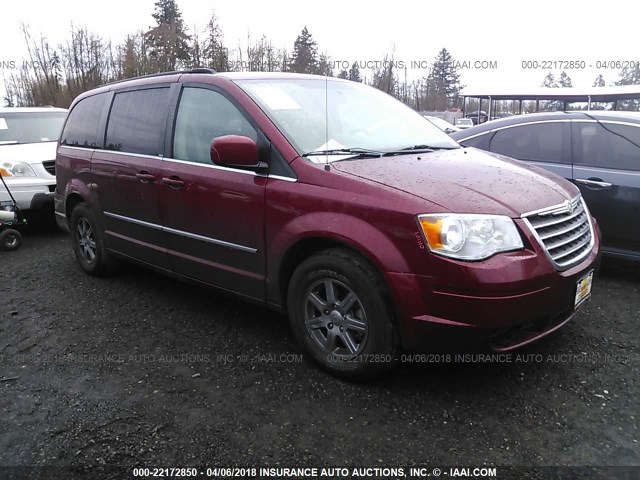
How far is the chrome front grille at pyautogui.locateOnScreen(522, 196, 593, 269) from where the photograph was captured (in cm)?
254

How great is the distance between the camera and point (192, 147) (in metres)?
3.50

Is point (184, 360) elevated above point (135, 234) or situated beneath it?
situated beneath

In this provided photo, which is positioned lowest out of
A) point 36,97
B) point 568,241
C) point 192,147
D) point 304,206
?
point 568,241

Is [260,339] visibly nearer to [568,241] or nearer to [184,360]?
[184,360]

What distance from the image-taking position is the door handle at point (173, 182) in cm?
348

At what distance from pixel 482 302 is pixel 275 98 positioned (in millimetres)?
1869

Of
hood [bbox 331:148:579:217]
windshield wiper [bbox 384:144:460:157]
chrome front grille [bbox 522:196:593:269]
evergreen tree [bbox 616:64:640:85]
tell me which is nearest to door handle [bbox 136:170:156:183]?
hood [bbox 331:148:579:217]

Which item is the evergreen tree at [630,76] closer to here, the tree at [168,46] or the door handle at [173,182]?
the tree at [168,46]

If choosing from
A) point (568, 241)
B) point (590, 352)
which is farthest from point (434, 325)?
point (590, 352)

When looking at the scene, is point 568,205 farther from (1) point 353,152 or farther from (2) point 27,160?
(2) point 27,160

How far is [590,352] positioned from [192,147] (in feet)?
9.75

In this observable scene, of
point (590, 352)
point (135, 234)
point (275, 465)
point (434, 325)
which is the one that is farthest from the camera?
point (135, 234)

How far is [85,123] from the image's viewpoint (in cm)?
477

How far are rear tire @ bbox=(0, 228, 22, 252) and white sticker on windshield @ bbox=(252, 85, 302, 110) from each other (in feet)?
14.7
